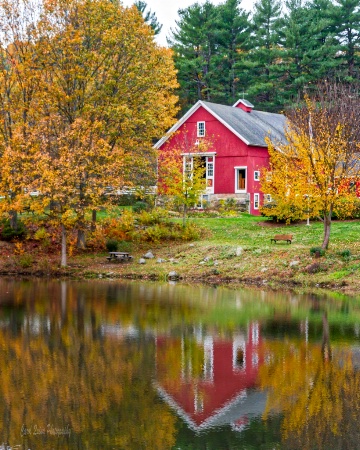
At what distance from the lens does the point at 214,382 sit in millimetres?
14617

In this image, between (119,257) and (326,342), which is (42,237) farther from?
(326,342)

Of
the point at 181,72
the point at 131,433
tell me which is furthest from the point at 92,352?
the point at 181,72

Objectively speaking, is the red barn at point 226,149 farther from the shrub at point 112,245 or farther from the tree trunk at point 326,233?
the tree trunk at point 326,233

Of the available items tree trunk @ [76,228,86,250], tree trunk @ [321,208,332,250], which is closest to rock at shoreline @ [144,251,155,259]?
tree trunk @ [76,228,86,250]

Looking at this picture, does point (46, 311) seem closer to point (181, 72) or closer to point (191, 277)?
point (191, 277)

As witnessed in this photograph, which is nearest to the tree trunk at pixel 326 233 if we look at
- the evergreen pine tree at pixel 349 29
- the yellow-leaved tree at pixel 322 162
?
the yellow-leaved tree at pixel 322 162

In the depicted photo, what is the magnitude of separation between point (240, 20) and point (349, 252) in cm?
4797

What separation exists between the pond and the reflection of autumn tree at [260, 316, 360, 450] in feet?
0.10

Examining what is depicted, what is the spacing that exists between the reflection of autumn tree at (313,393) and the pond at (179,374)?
31 millimetres

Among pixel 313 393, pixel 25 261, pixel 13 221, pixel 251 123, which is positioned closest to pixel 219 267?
pixel 25 261

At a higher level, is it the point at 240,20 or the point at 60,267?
the point at 240,20

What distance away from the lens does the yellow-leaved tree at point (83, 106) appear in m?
35.2

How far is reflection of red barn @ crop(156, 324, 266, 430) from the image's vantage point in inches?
491

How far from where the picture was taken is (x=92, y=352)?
17078 millimetres
